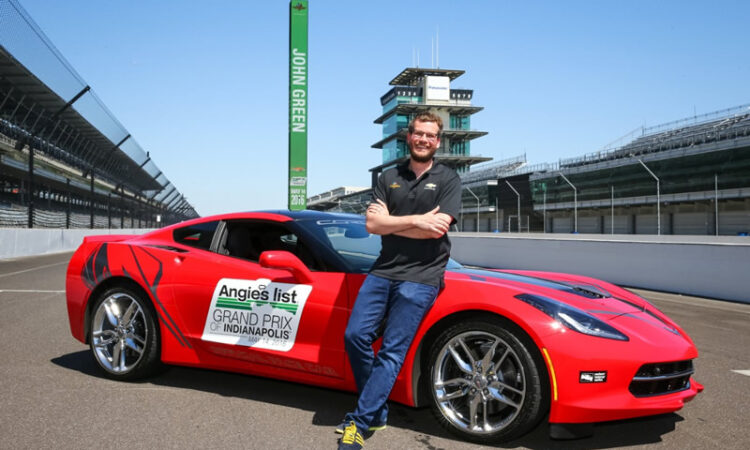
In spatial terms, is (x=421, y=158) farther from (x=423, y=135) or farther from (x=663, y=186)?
(x=663, y=186)

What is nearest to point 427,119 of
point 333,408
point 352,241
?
point 352,241

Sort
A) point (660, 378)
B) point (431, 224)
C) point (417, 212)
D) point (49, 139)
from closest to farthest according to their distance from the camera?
1. point (660, 378)
2. point (431, 224)
3. point (417, 212)
4. point (49, 139)

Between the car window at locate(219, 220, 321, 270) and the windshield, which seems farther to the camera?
the car window at locate(219, 220, 321, 270)

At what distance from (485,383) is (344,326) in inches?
34.1

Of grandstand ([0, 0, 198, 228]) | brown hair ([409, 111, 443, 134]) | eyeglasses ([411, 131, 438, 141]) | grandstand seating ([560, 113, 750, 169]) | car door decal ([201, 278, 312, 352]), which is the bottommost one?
car door decal ([201, 278, 312, 352])

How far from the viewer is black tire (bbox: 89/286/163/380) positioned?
4266 mm

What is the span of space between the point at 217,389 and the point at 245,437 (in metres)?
1.09

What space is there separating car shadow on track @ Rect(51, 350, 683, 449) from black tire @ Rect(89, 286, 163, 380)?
161 mm

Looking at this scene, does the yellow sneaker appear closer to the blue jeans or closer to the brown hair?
the blue jeans

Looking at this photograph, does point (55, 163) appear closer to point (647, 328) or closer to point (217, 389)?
point (217, 389)

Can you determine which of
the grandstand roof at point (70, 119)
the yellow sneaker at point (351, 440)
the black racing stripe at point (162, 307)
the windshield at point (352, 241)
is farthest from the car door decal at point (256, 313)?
the grandstand roof at point (70, 119)

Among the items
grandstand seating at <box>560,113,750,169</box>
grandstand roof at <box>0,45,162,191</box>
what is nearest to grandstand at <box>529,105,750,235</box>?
grandstand seating at <box>560,113,750,169</box>

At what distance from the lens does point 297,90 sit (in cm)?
2400

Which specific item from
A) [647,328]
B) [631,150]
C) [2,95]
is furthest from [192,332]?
[631,150]
